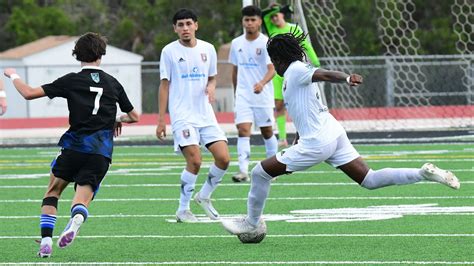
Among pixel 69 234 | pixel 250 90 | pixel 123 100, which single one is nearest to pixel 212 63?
pixel 123 100

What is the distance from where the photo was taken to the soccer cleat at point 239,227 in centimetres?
1020

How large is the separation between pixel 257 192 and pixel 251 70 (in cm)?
547

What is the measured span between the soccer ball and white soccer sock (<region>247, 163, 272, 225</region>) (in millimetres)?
61

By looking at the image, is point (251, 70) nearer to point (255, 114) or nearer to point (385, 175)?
point (255, 114)

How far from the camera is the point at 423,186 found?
14547mm

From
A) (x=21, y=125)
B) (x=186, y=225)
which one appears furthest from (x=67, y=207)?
(x=21, y=125)

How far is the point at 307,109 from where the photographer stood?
993cm

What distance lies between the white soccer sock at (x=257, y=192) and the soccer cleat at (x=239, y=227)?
0.12 feet

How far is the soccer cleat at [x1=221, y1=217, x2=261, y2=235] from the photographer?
10202mm

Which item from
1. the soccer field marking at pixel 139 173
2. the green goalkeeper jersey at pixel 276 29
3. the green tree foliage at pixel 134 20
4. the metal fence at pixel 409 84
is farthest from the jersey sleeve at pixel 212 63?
the green tree foliage at pixel 134 20

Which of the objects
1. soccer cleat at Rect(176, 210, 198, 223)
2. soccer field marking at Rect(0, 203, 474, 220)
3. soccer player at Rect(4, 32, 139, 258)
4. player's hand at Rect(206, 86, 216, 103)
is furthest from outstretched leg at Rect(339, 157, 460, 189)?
player's hand at Rect(206, 86, 216, 103)

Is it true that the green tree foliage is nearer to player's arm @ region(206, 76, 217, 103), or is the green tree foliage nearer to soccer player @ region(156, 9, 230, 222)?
player's arm @ region(206, 76, 217, 103)

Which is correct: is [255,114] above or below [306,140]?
below

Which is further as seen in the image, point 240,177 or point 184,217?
point 240,177
